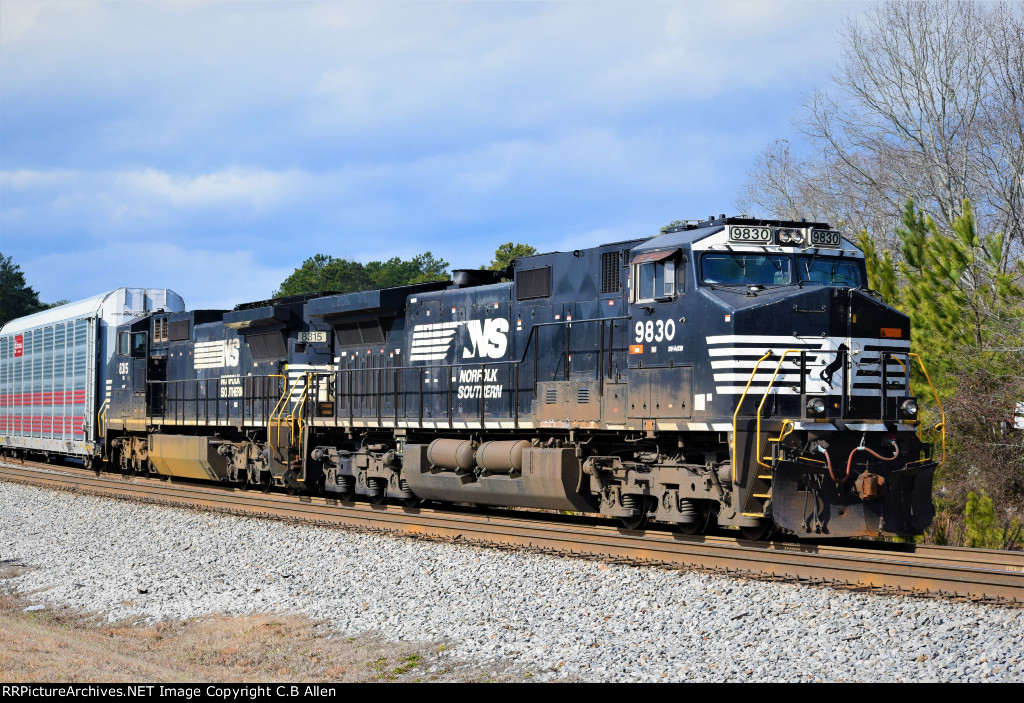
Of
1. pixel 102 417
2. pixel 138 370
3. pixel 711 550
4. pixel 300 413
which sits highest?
pixel 138 370

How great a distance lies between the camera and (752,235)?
36.2 feet

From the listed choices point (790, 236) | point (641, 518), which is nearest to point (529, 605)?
point (641, 518)

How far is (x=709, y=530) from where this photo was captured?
12109 millimetres

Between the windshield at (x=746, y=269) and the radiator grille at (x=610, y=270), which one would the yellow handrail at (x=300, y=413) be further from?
the windshield at (x=746, y=269)

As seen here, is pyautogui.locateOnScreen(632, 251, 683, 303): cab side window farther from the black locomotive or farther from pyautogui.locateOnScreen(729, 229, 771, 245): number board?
pyautogui.locateOnScreen(729, 229, 771, 245): number board

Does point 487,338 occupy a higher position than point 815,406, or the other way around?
point 487,338

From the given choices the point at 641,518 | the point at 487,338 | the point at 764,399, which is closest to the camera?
the point at 764,399

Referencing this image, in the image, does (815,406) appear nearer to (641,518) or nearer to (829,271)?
(829,271)

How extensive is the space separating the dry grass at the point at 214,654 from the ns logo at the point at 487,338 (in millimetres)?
5573

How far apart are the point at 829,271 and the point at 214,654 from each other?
292 inches

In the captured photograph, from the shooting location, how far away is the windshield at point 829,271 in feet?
36.6

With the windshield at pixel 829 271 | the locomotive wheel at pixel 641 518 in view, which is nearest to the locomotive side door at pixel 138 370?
the locomotive wheel at pixel 641 518

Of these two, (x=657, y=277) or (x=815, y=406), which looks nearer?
(x=815, y=406)
